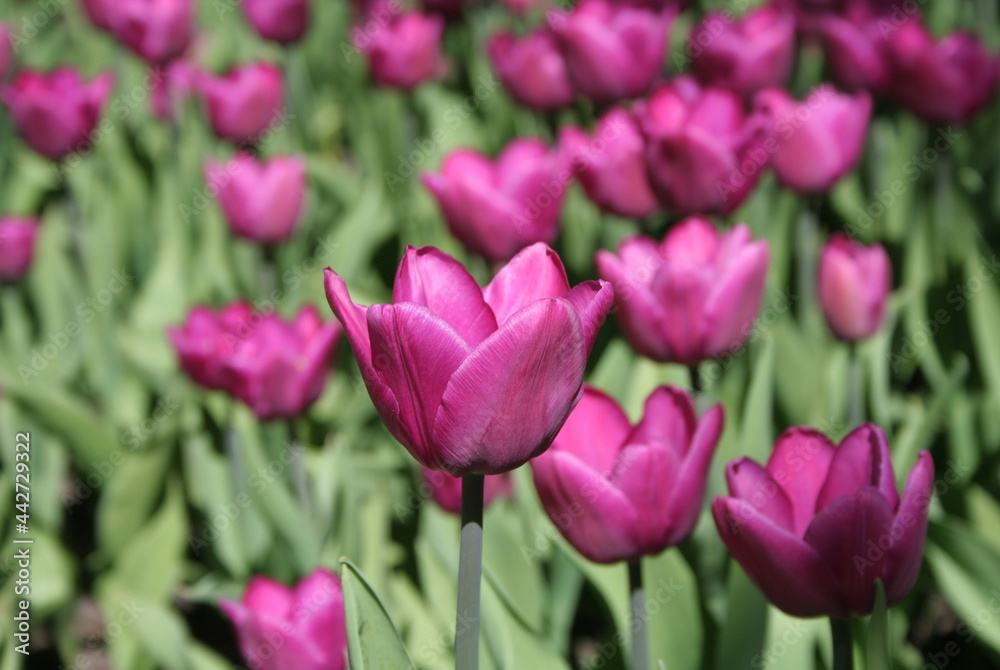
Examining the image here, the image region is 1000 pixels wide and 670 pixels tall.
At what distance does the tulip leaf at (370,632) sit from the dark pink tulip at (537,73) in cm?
130

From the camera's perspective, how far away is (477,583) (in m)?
0.52

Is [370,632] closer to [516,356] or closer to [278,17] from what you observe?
[516,356]

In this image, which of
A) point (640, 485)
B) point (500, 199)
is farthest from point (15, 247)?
point (640, 485)

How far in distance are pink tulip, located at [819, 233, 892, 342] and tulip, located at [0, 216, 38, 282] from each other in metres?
1.22

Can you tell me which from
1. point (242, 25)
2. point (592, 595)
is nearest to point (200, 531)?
point (592, 595)

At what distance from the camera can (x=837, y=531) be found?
0.59 meters

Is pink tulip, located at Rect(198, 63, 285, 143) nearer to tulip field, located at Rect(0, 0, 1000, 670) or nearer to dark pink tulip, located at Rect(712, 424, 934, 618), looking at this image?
tulip field, located at Rect(0, 0, 1000, 670)

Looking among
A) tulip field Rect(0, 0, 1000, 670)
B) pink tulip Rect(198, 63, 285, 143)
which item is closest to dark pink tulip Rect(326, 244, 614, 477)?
tulip field Rect(0, 0, 1000, 670)

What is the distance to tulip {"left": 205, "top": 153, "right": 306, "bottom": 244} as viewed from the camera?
1515mm

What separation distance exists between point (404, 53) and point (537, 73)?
1.07ft

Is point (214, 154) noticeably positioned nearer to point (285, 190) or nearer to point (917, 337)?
point (285, 190)

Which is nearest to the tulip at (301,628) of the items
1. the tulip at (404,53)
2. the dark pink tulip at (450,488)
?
the dark pink tulip at (450,488)

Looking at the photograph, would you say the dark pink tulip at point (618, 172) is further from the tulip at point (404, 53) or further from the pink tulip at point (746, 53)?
the tulip at point (404, 53)

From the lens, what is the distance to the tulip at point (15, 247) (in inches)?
64.1
